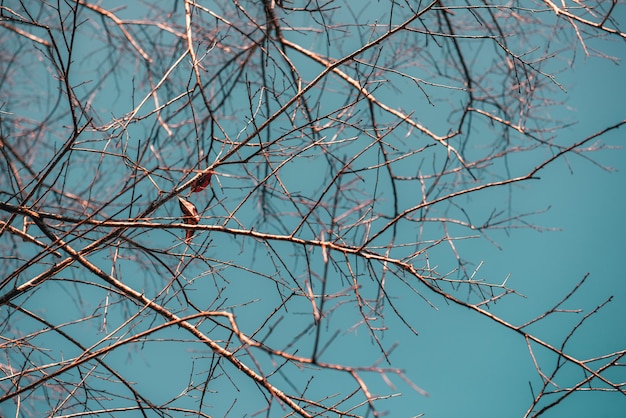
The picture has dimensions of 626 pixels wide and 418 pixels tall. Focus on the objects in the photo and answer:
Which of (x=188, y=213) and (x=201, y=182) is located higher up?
(x=201, y=182)

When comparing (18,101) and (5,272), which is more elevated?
(18,101)

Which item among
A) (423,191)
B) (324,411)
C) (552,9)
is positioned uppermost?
(552,9)

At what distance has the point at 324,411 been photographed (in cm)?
226

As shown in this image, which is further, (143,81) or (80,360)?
(143,81)

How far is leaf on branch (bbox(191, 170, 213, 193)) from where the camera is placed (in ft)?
8.04

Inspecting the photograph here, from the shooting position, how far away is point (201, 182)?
2484 mm

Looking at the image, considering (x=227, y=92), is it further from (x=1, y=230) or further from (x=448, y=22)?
(x=1, y=230)

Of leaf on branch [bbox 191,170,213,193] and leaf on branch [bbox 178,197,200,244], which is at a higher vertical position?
leaf on branch [bbox 191,170,213,193]

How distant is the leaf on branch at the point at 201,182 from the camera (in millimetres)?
2451

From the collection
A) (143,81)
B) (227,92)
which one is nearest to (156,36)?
(143,81)

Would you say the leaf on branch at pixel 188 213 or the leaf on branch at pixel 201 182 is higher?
the leaf on branch at pixel 201 182

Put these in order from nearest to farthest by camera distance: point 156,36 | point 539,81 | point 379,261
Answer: point 379,261 → point 539,81 → point 156,36

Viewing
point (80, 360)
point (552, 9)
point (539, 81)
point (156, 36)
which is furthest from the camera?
point (156, 36)

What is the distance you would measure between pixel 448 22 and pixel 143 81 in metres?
1.63
